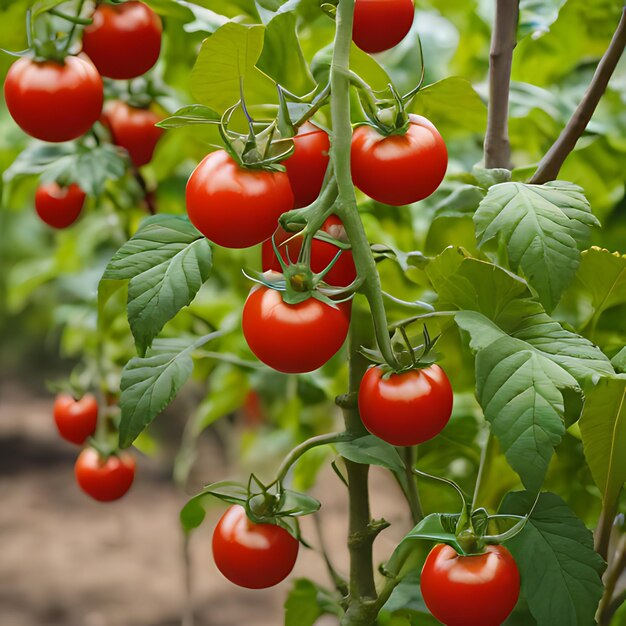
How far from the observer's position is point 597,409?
1.90ft

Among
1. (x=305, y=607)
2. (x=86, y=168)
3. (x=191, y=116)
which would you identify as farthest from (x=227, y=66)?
(x=305, y=607)

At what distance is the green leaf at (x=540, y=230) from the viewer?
500mm

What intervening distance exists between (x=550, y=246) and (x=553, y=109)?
1.56 ft

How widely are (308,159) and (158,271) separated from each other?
11 cm

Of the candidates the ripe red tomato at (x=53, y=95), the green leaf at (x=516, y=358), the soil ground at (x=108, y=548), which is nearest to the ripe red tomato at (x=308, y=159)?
the green leaf at (x=516, y=358)

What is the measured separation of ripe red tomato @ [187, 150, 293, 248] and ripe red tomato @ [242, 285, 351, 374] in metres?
0.04

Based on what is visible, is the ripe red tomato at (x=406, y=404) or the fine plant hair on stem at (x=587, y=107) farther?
the fine plant hair on stem at (x=587, y=107)

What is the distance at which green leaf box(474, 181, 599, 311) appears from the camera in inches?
19.7

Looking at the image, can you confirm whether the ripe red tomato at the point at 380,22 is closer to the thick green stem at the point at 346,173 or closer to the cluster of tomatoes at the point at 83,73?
the thick green stem at the point at 346,173

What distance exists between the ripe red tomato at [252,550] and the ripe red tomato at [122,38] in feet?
1.19

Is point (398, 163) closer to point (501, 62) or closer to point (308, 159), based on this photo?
point (308, 159)

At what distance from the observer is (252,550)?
59 cm

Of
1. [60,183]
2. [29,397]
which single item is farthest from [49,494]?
[60,183]

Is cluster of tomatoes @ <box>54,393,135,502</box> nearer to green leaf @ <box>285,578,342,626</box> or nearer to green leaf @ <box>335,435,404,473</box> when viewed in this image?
green leaf @ <box>285,578,342,626</box>
